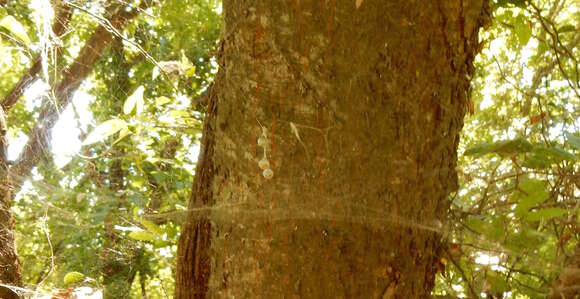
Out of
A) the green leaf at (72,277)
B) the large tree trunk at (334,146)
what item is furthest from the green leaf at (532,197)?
the green leaf at (72,277)

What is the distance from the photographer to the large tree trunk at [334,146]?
2.70 feet

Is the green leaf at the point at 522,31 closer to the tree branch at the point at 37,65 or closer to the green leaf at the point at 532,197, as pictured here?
the green leaf at the point at 532,197

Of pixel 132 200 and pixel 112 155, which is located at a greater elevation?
pixel 112 155

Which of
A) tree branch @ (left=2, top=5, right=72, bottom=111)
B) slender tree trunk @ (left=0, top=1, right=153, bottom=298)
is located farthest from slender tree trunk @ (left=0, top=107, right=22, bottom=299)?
tree branch @ (left=2, top=5, right=72, bottom=111)

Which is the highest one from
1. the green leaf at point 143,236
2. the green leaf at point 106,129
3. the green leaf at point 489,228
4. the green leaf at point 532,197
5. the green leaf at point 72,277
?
the green leaf at point 106,129

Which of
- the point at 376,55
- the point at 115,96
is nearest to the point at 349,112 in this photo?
the point at 376,55

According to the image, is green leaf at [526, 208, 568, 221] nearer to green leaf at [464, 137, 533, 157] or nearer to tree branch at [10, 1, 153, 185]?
green leaf at [464, 137, 533, 157]

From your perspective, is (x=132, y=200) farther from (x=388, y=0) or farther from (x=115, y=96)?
(x=388, y=0)

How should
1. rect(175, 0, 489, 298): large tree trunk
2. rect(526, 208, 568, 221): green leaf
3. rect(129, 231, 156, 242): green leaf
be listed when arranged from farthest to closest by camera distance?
rect(129, 231, 156, 242): green leaf → rect(526, 208, 568, 221): green leaf → rect(175, 0, 489, 298): large tree trunk

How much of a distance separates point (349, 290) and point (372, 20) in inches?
14.7

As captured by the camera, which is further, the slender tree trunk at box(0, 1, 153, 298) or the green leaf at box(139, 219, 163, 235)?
the slender tree trunk at box(0, 1, 153, 298)

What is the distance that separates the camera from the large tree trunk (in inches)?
32.4

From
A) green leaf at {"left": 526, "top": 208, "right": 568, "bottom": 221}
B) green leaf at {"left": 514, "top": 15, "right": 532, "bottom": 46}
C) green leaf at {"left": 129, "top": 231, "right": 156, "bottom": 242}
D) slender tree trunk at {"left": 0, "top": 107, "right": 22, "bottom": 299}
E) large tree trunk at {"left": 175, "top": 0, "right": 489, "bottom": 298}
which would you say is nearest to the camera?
large tree trunk at {"left": 175, "top": 0, "right": 489, "bottom": 298}

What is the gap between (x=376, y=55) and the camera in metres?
0.84
